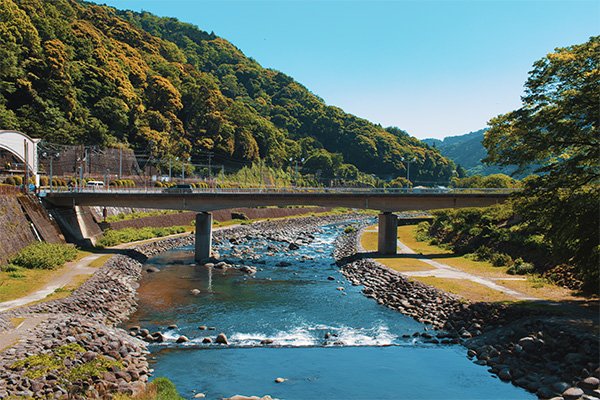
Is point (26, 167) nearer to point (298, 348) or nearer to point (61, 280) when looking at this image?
point (61, 280)

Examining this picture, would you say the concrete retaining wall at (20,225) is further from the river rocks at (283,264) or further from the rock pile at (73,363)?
the river rocks at (283,264)

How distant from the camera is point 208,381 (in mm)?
19688

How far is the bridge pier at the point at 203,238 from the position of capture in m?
51.6

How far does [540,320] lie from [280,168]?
133m

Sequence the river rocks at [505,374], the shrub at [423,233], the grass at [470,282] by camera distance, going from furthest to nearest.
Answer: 1. the shrub at [423,233]
2. the grass at [470,282]
3. the river rocks at [505,374]

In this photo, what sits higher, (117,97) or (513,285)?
(117,97)

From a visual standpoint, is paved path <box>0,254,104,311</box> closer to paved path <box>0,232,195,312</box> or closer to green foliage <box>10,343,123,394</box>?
paved path <box>0,232,195,312</box>

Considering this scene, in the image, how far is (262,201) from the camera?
2133 inches

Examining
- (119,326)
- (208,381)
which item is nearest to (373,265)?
(119,326)

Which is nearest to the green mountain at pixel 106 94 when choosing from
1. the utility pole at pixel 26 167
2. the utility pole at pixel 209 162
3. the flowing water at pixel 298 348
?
the utility pole at pixel 209 162

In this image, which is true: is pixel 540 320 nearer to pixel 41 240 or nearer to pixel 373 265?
pixel 373 265

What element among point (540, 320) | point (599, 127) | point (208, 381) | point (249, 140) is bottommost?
point (208, 381)

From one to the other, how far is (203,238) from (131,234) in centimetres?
1211

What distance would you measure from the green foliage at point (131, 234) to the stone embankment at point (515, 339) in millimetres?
31623
